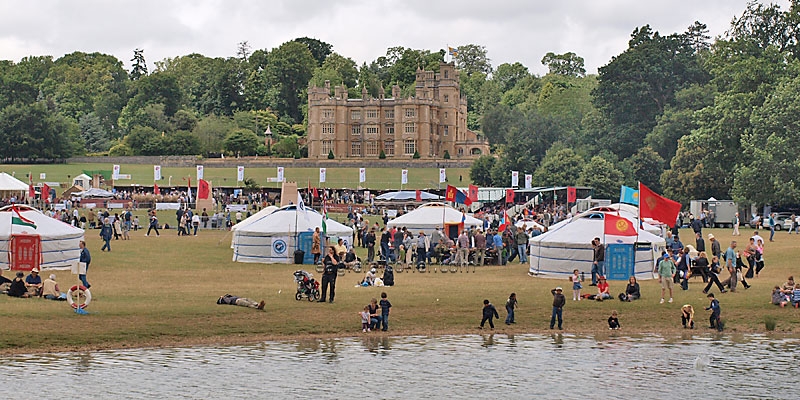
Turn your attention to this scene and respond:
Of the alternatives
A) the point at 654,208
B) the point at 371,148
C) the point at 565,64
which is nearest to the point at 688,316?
the point at 654,208

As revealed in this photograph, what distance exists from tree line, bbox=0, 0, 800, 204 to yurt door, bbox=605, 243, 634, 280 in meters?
29.0

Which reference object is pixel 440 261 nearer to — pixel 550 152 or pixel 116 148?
pixel 550 152

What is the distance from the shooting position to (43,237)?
32094 millimetres

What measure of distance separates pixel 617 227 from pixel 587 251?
1223 mm

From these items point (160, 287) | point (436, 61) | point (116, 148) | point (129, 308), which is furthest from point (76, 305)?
point (436, 61)

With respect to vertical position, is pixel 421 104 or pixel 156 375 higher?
pixel 421 104

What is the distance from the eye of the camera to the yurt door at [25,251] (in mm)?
31266

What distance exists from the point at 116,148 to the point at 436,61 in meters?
59.5

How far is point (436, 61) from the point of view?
166250 mm

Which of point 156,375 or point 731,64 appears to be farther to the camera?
point 731,64

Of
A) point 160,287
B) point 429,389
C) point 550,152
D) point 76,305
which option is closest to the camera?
point 429,389

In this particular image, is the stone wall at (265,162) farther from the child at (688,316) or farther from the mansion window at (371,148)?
the child at (688,316)

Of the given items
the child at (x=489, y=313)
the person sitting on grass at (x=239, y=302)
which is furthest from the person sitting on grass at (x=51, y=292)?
the child at (x=489, y=313)

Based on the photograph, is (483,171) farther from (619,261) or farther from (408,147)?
(619,261)
